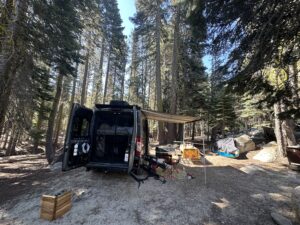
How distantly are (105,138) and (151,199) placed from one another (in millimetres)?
2446

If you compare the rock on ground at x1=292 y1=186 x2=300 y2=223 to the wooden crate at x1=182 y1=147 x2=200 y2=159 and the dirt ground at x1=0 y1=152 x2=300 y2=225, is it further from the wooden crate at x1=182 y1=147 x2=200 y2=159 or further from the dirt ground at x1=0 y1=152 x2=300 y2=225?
the wooden crate at x1=182 y1=147 x2=200 y2=159

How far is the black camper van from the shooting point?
5.11m

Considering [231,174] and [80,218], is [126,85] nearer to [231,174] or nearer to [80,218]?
[231,174]

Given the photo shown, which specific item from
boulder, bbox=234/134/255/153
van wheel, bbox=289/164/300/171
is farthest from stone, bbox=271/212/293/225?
boulder, bbox=234/134/255/153

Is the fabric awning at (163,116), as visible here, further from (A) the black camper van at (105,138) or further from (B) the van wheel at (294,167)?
(B) the van wheel at (294,167)

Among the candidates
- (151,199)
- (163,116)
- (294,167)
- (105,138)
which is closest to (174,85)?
(163,116)

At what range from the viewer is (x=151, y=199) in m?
4.77

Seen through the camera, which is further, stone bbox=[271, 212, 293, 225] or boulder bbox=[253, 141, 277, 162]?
boulder bbox=[253, 141, 277, 162]

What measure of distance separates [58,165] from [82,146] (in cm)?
333

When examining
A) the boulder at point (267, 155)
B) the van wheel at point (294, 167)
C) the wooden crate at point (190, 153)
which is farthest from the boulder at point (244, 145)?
the wooden crate at point (190, 153)

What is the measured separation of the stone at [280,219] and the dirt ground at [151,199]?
0.10 meters

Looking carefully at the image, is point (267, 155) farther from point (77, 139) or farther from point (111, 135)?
point (77, 139)

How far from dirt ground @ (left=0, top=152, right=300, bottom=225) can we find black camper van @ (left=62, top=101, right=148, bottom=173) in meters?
0.59

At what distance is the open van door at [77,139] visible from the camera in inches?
193
